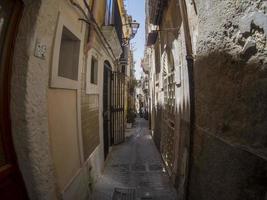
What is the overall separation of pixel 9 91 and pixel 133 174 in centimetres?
400

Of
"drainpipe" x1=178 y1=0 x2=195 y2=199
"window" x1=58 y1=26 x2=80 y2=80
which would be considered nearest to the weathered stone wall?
"drainpipe" x1=178 y1=0 x2=195 y2=199

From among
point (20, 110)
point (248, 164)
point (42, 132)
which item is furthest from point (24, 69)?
point (248, 164)

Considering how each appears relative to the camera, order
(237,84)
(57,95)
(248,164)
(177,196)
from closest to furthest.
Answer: (248,164)
(237,84)
(57,95)
(177,196)

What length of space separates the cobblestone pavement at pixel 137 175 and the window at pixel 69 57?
2.24m

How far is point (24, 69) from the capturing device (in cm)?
229

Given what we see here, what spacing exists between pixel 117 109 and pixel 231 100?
697 centimetres

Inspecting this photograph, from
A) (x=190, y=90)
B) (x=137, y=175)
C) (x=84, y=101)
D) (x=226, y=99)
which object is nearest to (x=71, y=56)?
(x=84, y=101)

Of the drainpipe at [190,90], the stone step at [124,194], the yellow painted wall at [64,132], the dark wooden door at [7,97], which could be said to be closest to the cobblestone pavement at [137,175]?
the stone step at [124,194]

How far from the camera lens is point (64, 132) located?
333 cm

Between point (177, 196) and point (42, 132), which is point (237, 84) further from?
point (177, 196)

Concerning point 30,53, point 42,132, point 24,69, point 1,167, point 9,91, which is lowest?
point 1,167

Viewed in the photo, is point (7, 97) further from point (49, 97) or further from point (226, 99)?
point (226, 99)

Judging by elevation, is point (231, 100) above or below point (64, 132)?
above

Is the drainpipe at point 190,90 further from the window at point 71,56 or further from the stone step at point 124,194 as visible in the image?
the window at point 71,56
